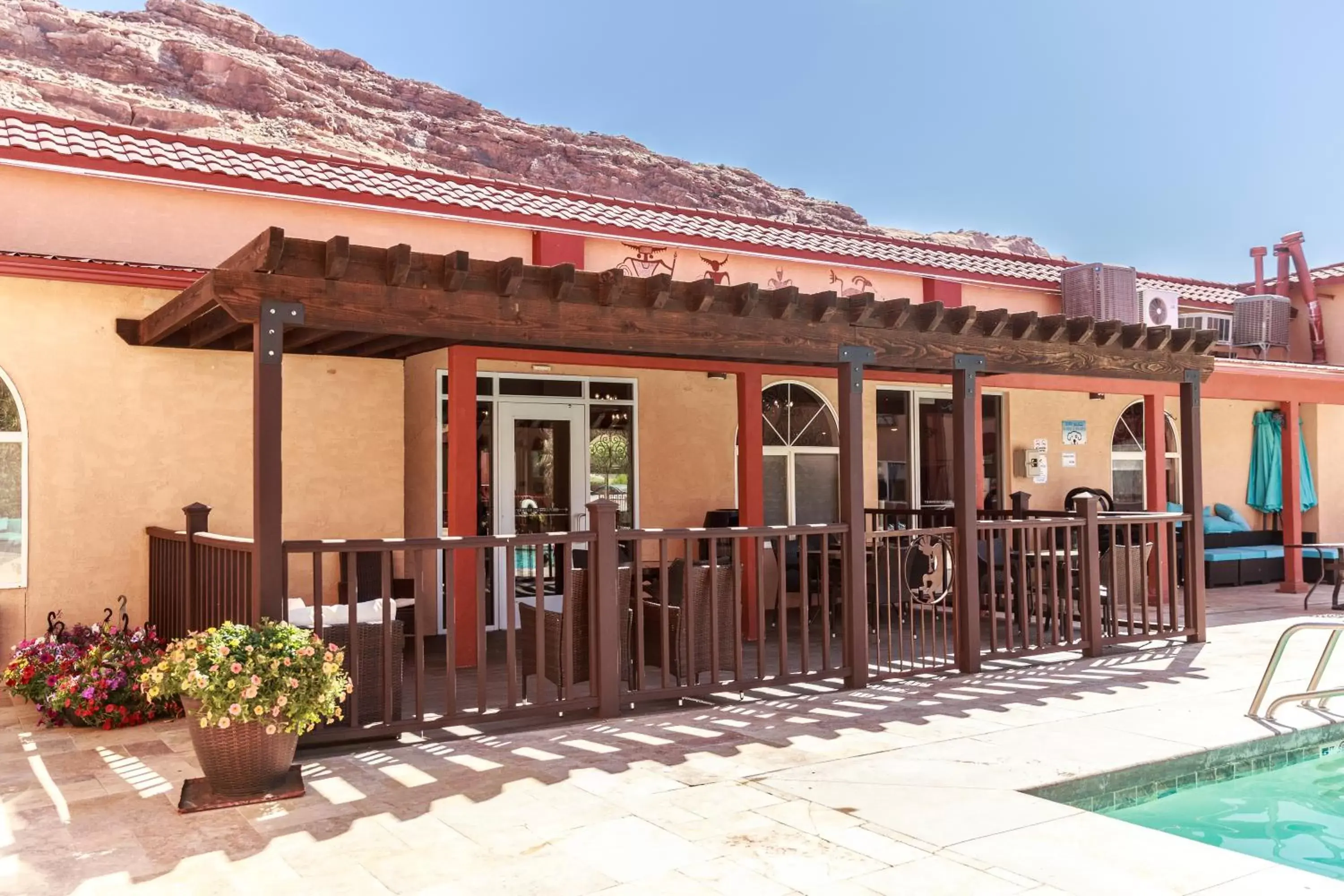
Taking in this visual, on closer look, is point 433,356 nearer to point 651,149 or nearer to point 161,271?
point 161,271

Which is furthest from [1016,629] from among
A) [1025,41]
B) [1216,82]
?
[1025,41]

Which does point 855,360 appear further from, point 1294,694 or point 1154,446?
point 1154,446

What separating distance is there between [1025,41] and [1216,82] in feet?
26.5

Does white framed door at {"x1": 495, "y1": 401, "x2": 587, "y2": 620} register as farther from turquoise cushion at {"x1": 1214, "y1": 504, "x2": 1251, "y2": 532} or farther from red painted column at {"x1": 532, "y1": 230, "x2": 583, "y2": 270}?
turquoise cushion at {"x1": 1214, "y1": 504, "x2": 1251, "y2": 532}

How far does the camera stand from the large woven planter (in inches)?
A: 169

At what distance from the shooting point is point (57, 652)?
6.16 metres

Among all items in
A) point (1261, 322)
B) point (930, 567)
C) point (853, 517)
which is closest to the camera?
point (853, 517)

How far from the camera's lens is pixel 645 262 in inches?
409

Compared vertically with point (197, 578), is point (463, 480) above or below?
above

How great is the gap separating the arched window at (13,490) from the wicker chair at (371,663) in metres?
2.88

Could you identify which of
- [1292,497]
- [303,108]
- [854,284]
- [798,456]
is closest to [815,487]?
[798,456]

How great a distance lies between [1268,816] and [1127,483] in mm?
9430

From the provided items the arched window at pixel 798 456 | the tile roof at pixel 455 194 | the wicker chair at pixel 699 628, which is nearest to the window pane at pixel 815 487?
the arched window at pixel 798 456

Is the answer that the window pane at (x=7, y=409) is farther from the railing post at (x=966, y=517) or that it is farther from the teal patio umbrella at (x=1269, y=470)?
the teal patio umbrella at (x=1269, y=470)
